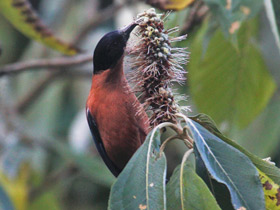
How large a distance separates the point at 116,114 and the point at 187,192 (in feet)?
3.50

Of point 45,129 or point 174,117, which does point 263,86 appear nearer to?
point 174,117

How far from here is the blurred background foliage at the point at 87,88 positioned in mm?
2865

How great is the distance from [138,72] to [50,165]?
5.08 meters

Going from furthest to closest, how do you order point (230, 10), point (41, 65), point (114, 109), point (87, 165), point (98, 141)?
point (87, 165) < point (41, 65) < point (98, 141) < point (114, 109) < point (230, 10)

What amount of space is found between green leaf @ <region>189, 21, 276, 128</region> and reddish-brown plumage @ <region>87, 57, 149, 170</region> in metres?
0.61

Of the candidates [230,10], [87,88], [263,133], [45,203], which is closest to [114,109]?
[230,10]

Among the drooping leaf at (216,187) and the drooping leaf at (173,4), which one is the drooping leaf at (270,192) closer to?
the drooping leaf at (216,187)

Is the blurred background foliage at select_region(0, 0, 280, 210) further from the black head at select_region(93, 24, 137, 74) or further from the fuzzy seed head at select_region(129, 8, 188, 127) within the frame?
the fuzzy seed head at select_region(129, 8, 188, 127)

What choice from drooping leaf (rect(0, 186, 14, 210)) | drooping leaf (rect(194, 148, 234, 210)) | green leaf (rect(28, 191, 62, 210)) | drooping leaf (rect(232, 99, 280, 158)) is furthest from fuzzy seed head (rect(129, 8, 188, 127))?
green leaf (rect(28, 191, 62, 210))

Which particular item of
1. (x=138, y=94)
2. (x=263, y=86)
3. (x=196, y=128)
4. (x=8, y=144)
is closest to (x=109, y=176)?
(x=8, y=144)

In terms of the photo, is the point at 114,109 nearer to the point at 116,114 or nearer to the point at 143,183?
the point at 116,114

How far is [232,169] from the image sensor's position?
4.92ft

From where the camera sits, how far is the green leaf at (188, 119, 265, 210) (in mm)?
1443

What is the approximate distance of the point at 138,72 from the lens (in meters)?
1.83
